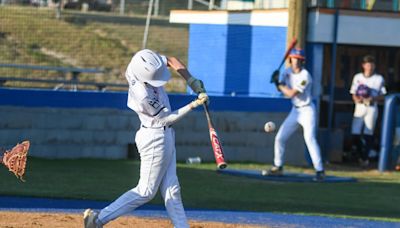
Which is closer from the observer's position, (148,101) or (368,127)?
(148,101)

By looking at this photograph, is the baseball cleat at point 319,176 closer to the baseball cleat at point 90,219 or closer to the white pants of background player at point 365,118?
the white pants of background player at point 365,118

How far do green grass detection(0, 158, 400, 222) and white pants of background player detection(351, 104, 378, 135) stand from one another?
5.90 ft

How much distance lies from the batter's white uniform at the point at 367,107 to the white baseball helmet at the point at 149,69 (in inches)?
379

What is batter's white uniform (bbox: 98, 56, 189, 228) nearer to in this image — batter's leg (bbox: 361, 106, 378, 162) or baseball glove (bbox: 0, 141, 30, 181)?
baseball glove (bbox: 0, 141, 30, 181)

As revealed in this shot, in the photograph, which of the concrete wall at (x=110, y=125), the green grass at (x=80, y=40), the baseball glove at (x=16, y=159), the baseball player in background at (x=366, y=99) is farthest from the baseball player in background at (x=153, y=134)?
the green grass at (x=80, y=40)

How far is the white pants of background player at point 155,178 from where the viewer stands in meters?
8.68

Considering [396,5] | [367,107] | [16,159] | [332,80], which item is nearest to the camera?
[16,159]

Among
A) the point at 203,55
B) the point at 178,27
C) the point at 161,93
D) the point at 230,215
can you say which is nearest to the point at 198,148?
the point at 203,55

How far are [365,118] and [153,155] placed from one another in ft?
32.3

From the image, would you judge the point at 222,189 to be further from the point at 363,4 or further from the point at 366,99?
the point at 363,4

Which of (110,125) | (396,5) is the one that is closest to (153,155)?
(110,125)

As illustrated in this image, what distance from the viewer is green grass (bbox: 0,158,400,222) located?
40.0ft

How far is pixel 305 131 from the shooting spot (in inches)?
589

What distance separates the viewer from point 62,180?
1357cm
